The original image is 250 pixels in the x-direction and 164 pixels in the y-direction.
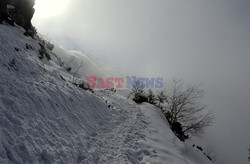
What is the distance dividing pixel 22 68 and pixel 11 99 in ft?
6.80

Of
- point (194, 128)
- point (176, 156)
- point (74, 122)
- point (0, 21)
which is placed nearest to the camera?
point (74, 122)

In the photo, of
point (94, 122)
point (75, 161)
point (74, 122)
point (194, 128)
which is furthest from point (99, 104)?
point (194, 128)

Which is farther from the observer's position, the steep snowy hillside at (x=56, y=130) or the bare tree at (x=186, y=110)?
the bare tree at (x=186, y=110)

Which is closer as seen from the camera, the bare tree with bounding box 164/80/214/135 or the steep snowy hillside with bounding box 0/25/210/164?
the steep snowy hillside with bounding box 0/25/210/164

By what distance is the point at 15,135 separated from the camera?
10.3ft

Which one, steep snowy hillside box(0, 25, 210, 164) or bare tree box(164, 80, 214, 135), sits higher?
bare tree box(164, 80, 214, 135)

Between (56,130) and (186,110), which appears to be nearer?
(56,130)

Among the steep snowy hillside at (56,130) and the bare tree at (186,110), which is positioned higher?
the bare tree at (186,110)

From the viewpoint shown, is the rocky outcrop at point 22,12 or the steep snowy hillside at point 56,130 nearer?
the steep snowy hillside at point 56,130

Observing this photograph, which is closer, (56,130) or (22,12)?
(56,130)

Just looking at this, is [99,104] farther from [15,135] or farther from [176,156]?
[15,135]

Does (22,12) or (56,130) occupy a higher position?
(22,12)

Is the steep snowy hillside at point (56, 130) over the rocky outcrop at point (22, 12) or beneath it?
beneath

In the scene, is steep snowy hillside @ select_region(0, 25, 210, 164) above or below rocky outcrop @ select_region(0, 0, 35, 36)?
below
